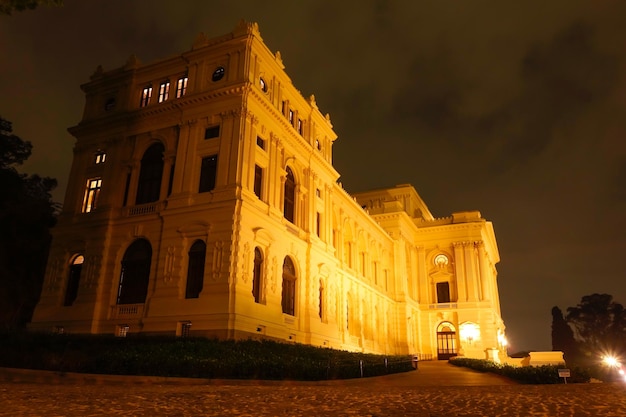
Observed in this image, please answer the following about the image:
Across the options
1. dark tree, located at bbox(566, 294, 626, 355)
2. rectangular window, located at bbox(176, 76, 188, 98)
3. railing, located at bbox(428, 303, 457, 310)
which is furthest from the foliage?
dark tree, located at bbox(566, 294, 626, 355)

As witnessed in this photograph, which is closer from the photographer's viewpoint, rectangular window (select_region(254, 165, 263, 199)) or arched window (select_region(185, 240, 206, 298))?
arched window (select_region(185, 240, 206, 298))

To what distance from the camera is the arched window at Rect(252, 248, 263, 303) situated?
97.3 feet

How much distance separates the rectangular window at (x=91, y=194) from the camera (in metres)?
34.8

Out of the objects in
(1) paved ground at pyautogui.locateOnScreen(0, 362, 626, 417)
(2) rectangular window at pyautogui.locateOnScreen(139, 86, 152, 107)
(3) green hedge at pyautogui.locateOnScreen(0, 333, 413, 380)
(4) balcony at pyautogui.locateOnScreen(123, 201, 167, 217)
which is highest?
(2) rectangular window at pyautogui.locateOnScreen(139, 86, 152, 107)

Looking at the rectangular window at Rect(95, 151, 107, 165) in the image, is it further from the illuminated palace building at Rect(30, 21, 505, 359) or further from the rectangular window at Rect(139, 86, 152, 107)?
the rectangular window at Rect(139, 86, 152, 107)

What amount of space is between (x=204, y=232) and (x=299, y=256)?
8123 mm

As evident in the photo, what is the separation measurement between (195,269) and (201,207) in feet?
12.0

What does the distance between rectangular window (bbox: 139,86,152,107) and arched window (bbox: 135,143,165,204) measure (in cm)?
378

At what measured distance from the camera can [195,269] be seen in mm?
28891

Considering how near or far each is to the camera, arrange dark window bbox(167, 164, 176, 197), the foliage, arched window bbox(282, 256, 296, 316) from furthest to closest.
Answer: arched window bbox(282, 256, 296, 316) → dark window bbox(167, 164, 176, 197) → the foliage

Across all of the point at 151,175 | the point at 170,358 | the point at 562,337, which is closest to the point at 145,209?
the point at 151,175

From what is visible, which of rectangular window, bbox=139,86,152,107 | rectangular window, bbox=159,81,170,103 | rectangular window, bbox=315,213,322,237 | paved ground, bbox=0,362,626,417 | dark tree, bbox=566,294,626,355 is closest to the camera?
paved ground, bbox=0,362,626,417

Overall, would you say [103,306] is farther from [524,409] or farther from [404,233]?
[404,233]

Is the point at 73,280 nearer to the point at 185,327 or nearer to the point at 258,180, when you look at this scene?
the point at 185,327
